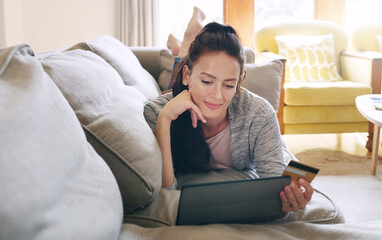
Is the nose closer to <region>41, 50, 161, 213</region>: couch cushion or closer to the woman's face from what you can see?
the woman's face

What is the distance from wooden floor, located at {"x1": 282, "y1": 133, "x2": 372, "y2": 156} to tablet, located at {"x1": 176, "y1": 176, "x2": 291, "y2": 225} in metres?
2.34

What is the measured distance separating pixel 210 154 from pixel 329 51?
2.68 meters

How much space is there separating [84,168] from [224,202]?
0.33m

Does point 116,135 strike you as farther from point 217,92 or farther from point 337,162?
point 337,162

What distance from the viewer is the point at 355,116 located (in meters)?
3.22

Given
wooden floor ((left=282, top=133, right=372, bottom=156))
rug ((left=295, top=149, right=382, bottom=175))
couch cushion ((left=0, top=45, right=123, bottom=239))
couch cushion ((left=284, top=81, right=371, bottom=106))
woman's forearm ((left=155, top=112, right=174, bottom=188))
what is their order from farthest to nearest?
wooden floor ((left=282, top=133, right=372, bottom=156)) → couch cushion ((left=284, top=81, right=371, bottom=106)) → rug ((left=295, top=149, right=382, bottom=175)) → woman's forearm ((left=155, top=112, right=174, bottom=188)) → couch cushion ((left=0, top=45, right=123, bottom=239))

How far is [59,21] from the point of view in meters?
4.33

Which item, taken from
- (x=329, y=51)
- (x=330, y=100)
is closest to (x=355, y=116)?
(x=330, y=100)

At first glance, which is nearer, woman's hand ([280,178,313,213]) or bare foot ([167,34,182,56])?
woman's hand ([280,178,313,213])

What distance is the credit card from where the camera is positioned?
101cm

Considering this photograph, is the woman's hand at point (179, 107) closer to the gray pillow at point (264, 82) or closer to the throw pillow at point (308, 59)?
the gray pillow at point (264, 82)

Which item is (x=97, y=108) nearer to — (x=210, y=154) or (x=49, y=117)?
(x=49, y=117)

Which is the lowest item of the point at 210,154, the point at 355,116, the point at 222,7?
the point at 355,116

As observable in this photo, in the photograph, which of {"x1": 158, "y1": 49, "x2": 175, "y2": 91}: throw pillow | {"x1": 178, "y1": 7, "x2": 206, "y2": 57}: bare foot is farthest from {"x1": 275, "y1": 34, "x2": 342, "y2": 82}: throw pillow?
{"x1": 178, "y1": 7, "x2": 206, "y2": 57}: bare foot
